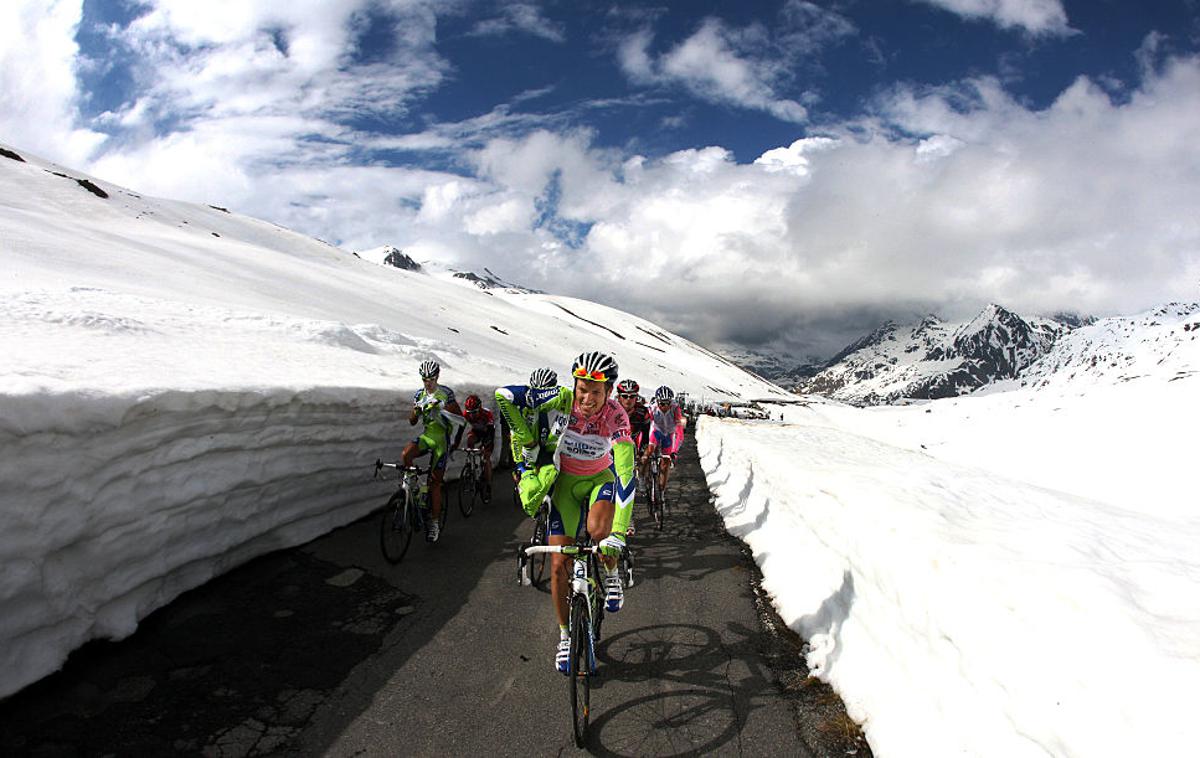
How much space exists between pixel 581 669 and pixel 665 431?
7.75 m

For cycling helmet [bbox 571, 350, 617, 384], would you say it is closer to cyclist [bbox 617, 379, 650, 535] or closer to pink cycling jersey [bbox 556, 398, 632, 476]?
pink cycling jersey [bbox 556, 398, 632, 476]

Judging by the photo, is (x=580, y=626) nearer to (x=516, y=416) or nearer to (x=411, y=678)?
(x=411, y=678)

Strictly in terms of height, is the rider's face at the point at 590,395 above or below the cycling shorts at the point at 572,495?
above

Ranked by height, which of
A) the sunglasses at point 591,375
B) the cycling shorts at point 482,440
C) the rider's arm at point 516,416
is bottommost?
the cycling shorts at point 482,440

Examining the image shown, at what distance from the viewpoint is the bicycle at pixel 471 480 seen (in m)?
11.2

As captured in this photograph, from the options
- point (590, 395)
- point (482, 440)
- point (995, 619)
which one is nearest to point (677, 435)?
point (482, 440)

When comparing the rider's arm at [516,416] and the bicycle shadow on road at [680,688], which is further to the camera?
the rider's arm at [516,416]

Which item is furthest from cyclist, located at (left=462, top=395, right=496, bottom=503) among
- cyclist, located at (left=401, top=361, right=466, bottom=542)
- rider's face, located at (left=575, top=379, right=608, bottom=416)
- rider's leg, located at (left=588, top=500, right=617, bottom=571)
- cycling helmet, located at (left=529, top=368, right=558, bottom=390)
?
rider's leg, located at (left=588, top=500, right=617, bottom=571)

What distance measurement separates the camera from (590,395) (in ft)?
17.5

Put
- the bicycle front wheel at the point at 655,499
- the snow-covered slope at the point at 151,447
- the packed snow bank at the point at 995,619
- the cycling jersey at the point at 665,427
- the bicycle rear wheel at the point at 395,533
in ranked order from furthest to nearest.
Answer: the cycling jersey at the point at 665,427 → the bicycle front wheel at the point at 655,499 → the bicycle rear wheel at the point at 395,533 → the snow-covered slope at the point at 151,447 → the packed snow bank at the point at 995,619

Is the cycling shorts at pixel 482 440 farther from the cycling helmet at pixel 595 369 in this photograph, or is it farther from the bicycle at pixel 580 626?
the bicycle at pixel 580 626

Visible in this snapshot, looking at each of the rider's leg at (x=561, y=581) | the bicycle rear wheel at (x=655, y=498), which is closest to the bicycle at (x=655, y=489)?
the bicycle rear wheel at (x=655, y=498)

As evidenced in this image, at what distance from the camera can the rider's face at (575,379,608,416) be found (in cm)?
532

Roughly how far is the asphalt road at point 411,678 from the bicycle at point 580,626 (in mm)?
193
